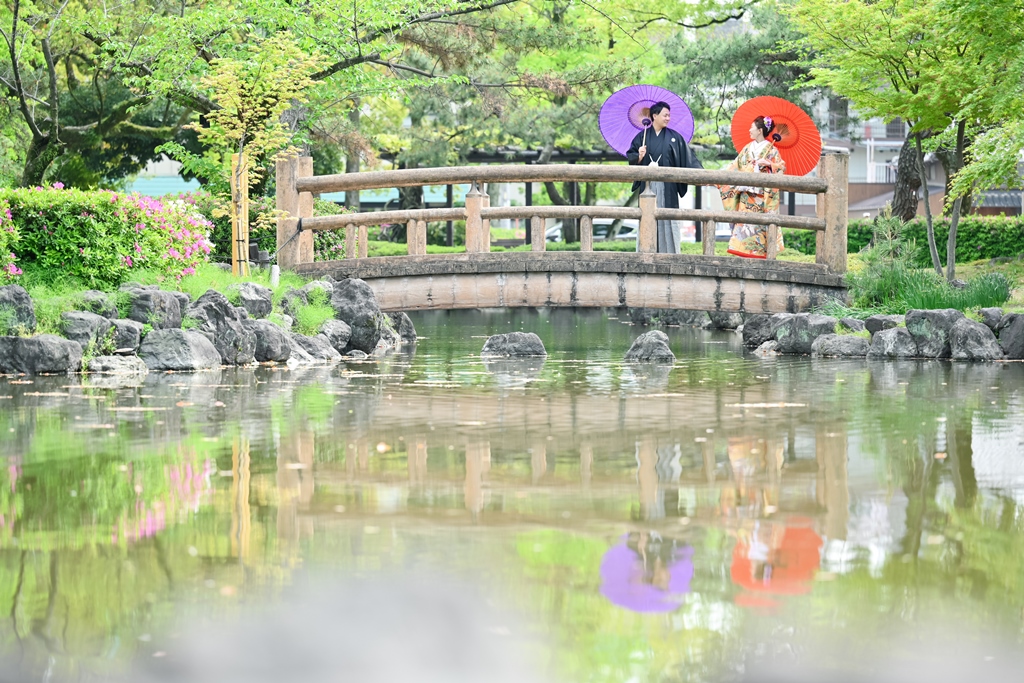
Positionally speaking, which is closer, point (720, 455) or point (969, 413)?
point (720, 455)

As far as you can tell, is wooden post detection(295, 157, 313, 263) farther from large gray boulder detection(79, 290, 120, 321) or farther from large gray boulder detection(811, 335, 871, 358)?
large gray boulder detection(811, 335, 871, 358)

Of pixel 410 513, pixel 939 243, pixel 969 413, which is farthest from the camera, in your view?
pixel 939 243

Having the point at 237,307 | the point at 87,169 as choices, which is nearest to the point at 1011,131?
the point at 237,307

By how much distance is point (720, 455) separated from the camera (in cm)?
685

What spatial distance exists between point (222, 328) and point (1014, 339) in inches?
362

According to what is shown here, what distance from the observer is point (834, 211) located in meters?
16.8

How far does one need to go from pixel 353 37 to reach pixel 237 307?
7926mm

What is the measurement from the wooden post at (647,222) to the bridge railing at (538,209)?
13mm

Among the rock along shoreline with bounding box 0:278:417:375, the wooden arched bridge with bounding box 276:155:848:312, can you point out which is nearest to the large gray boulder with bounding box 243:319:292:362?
the rock along shoreline with bounding box 0:278:417:375

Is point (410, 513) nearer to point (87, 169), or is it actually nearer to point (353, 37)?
point (353, 37)

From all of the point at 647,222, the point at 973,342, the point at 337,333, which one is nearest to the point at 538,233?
the point at 647,222

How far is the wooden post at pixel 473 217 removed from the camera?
16.1m

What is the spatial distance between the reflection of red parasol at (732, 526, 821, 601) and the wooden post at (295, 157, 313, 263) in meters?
13.1

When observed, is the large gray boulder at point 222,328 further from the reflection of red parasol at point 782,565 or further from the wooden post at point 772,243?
the reflection of red parasol at point 782,565
